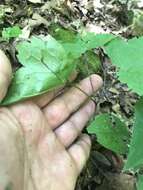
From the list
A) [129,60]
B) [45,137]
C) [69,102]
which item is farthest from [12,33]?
[129,60]

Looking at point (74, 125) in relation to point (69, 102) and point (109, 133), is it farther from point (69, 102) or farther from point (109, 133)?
point (109, 133)

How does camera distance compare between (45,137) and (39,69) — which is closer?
(39,69)

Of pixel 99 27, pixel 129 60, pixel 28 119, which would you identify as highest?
pixel 129 60

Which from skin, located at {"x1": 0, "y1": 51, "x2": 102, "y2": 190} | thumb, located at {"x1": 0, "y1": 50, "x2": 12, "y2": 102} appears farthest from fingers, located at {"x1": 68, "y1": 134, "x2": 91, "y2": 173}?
thumb, located at {"x1": 0, "y1": 50, "x2": 12, "y2": 102}

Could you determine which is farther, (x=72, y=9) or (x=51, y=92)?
(x=72, y=9)

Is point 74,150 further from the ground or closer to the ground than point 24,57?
closer to the ground

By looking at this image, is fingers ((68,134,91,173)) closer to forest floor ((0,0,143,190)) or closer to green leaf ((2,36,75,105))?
forest floor ((0,0,143,190))

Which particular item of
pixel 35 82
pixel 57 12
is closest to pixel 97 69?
pixel 35 82

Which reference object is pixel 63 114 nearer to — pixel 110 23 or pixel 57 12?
pixel 57 12
